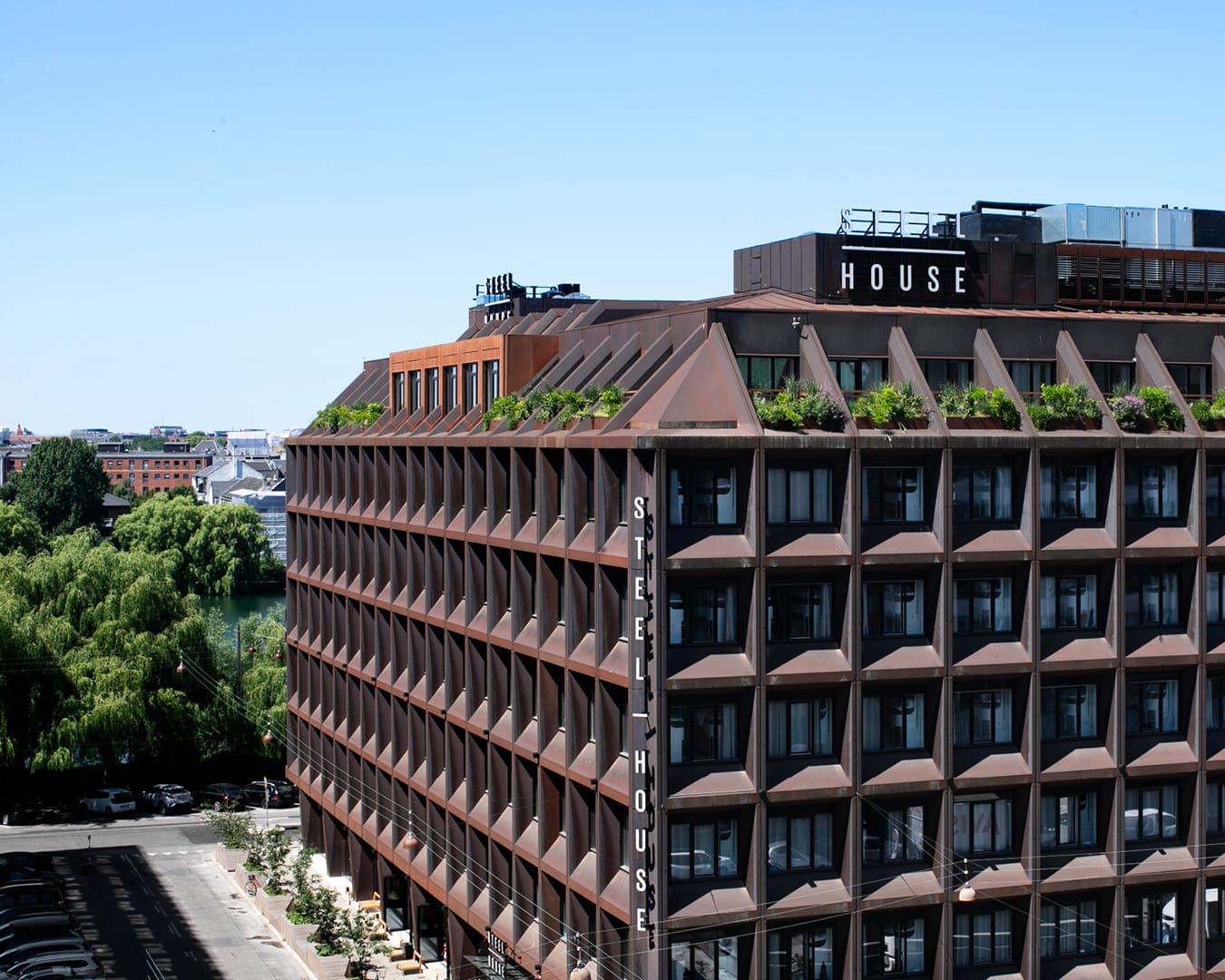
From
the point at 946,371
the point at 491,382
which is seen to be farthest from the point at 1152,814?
the point at 491,382

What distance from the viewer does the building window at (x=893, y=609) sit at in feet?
161

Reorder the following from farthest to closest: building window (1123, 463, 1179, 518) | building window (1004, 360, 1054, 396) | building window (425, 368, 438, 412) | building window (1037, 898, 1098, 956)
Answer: building window (425, 368, 438, 412), building window (1004, 360, 1054, 396), building window (1123, 463, 1179, 518), building window (1037, 898, 1098, 956)

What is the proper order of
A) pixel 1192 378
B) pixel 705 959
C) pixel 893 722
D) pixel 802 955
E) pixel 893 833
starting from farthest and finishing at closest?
pixel 1192 378 < pixel 893 722 < pixel 893 833 < pixel 802 955 < pixel 705 959

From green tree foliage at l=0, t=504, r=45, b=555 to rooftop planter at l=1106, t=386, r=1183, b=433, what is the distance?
15189cm

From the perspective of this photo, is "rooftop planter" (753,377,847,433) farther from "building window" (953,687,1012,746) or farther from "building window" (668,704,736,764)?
"building window" (953,687,1012,746)

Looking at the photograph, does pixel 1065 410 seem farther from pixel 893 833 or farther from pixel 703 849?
pixel 703 849

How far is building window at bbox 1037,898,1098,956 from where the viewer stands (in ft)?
167

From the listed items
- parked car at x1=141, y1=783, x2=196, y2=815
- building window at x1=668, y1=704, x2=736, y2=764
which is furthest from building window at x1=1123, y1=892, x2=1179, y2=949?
parked car at x1=141, y1=783, x2=196, y2=815

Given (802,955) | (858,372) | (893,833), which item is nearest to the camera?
(802,955)

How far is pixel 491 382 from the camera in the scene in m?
64.9

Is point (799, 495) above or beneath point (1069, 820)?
above

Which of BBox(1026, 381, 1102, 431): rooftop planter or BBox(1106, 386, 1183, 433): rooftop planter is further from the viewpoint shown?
BBox(1106, 386, 1183, 433): rooftop planter

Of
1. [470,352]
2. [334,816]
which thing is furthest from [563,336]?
[334,816]

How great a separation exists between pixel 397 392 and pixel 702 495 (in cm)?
3417
